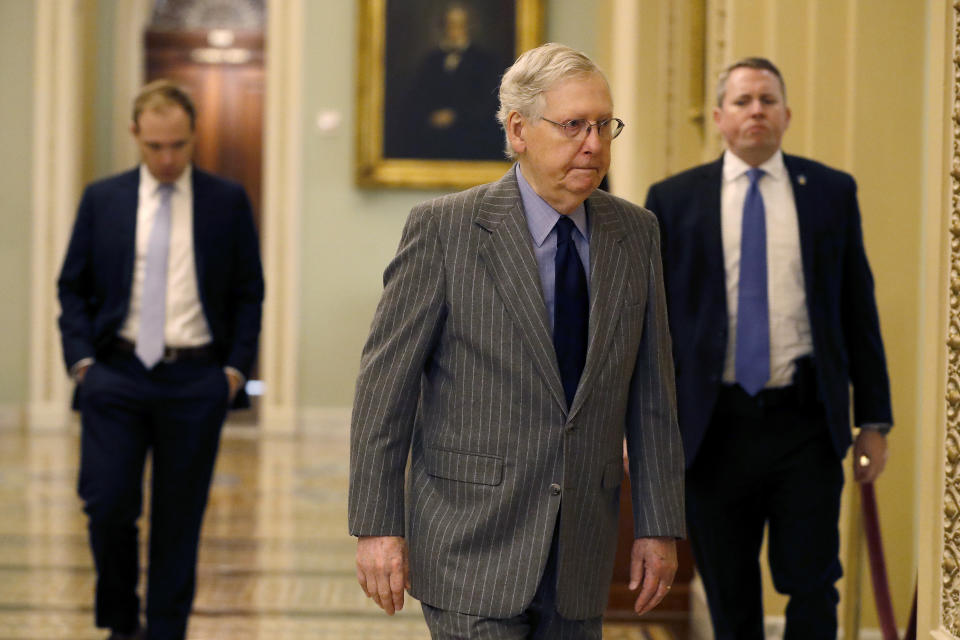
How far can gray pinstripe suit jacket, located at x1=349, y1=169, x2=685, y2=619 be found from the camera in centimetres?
245

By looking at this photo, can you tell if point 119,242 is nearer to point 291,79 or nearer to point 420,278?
point 420,278

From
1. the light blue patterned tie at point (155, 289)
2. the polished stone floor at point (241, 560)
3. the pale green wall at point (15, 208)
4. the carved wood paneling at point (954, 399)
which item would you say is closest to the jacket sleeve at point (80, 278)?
the light blue patterned tie at point (155, 289)

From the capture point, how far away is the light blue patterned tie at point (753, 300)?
3631 mm

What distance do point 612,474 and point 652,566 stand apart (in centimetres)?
19

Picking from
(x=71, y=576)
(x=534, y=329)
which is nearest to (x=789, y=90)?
(x=534, y=329)

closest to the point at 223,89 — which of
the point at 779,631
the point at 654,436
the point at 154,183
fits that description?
the point at 154,183

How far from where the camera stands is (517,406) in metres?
2.45

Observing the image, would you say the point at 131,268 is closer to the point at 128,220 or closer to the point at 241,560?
the point at 128,220

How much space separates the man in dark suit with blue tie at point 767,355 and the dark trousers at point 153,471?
1707 mm

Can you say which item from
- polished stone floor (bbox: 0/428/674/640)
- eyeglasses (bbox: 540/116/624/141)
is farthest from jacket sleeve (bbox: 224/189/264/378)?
eyeglasses (bbox: 540/116/624/141)

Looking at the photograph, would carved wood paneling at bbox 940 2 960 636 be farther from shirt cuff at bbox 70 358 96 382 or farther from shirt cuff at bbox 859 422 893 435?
shirt cuff at bbox 70 358 96 382

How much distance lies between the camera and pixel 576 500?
8.09ft

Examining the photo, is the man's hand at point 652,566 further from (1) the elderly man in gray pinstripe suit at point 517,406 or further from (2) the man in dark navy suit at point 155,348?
(2) the man in dark navy suit at point 155,348

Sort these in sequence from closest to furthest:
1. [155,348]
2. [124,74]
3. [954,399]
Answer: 1. [954,399]
2. [155,348]
3. [124,74]
